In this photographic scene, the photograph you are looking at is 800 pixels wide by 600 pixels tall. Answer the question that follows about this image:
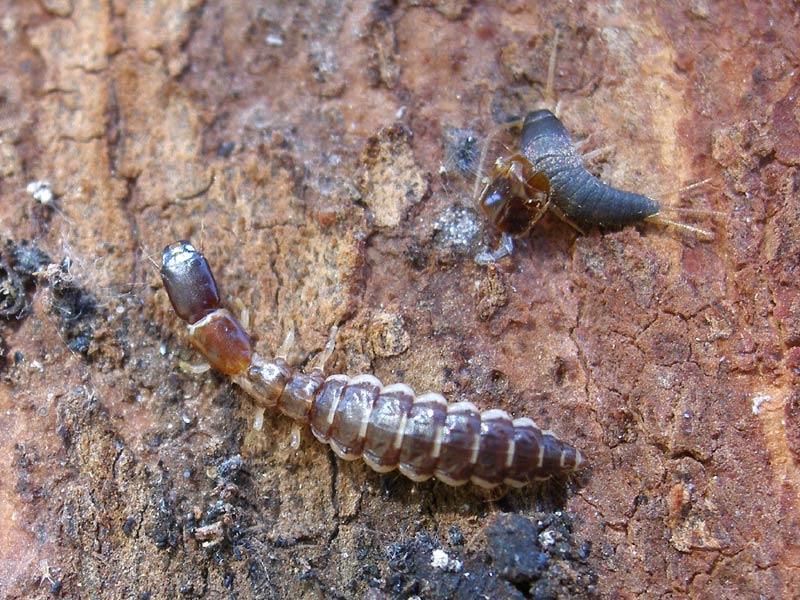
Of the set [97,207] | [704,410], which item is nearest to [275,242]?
[97,207]

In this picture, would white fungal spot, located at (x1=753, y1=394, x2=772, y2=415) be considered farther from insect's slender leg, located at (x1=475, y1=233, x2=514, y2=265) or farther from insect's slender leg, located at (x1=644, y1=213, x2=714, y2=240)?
insect's slender leg, located at (x1=475, y1=233, x2=514, y2=265)

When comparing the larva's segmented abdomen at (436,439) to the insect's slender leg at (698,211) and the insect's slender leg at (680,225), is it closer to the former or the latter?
the insect's slender leg at (680,225)

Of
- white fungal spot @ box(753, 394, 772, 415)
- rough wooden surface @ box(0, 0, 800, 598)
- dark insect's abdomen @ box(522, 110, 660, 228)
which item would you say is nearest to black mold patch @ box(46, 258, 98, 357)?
rough wooden surface @ box(0, 0, 800, 598)

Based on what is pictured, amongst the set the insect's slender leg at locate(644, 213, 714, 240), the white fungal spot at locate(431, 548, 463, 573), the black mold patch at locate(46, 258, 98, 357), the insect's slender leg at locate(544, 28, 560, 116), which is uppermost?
the insect's slender leg at locate(544, 28, 560, 116)

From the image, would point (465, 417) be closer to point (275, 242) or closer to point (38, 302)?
point (275, 242)

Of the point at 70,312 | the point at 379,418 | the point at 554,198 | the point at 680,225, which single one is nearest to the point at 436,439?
the point at 379,418
